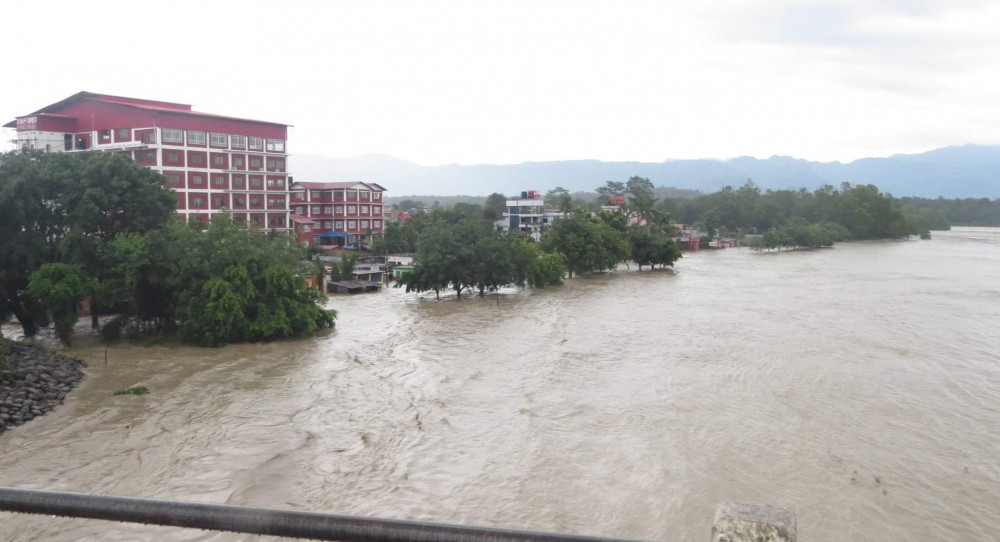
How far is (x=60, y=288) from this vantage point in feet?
52.5

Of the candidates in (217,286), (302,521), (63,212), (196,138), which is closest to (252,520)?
(302,521)

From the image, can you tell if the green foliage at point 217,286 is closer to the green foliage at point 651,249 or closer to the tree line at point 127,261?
the tree line at point 127,261

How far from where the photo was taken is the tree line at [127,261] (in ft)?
56.8

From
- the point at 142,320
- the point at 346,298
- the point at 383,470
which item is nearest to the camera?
the point at 383,470

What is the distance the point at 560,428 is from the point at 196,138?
28417 millimetres

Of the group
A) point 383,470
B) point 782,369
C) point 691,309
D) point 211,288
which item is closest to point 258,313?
point 211,288

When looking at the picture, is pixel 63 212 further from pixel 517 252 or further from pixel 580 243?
pixel 580 243

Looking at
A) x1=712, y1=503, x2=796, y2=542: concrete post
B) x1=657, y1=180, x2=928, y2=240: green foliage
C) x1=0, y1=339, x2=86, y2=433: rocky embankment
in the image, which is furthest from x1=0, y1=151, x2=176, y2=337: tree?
x1=657, y1=180, x2=928, y2=240: green foliage

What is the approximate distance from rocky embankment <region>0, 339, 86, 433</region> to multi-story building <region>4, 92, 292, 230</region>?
16.8 m

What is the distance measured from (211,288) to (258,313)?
4.61 feet

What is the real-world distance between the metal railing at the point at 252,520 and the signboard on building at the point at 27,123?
38.1 metres

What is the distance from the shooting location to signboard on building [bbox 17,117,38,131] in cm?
3259

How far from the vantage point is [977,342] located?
61.1 feet

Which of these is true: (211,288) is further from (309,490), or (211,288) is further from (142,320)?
(309,490)
